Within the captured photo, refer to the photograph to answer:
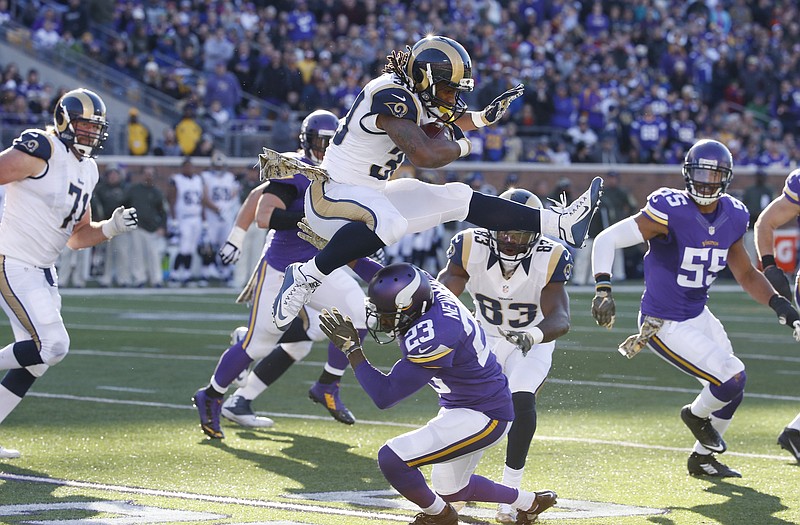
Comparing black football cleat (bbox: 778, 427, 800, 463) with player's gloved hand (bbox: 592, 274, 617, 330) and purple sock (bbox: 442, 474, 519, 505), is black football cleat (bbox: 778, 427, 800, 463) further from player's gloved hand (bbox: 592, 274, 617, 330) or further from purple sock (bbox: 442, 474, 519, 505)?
purple sock (bbox: 442, 474, 519, 505)

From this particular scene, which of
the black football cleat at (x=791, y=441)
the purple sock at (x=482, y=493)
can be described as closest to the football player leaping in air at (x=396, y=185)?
the purple sock at (x=482, y=493)

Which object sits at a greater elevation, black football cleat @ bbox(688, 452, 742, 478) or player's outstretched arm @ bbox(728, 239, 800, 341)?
player's outstretched arm @ bbox(728, 239, 800, 341)

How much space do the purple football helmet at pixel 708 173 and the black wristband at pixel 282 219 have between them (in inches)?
86.9

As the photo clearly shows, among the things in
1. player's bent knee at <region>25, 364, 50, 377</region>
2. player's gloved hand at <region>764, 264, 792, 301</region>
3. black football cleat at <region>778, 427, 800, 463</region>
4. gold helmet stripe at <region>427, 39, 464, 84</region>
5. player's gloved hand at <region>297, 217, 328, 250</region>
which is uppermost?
gold helmet stripe at <region>427, 39, 464, 84</region>

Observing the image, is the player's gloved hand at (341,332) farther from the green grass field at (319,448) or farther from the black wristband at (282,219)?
the black wristband at (282,219)

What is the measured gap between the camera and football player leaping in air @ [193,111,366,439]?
7.46 m

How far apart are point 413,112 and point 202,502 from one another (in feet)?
6.42

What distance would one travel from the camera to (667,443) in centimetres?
755

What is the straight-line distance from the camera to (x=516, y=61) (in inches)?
938

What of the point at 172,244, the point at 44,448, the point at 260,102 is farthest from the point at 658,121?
the point at 44,448

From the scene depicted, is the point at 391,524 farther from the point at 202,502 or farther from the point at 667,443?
the point at 667,443

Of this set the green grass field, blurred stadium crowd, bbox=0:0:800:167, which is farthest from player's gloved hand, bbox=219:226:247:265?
blurred stadium crowd, bbox=0:0:800:167

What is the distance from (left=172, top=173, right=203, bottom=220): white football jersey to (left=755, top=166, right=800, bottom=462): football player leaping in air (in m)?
11.3

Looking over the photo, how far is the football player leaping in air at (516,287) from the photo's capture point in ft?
20.0
